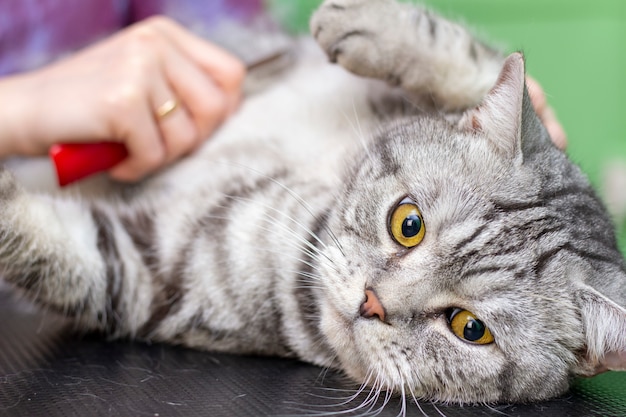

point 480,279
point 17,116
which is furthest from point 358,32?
point 17,116

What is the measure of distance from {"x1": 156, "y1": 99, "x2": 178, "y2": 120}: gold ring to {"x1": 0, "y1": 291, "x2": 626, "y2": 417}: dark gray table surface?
42 centimetres

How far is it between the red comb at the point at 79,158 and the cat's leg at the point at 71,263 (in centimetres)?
6

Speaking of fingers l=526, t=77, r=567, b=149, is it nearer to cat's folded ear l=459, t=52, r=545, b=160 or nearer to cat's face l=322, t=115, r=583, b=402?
cat's folded ear l=459, t=52, r=545, b=160

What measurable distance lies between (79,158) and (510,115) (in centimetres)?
71

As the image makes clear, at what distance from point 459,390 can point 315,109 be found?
0.68 metres

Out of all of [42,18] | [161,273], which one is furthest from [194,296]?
[42,18]

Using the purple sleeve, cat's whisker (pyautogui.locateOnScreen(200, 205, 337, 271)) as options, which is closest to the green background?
the purple sleeve

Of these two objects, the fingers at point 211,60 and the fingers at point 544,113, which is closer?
the fingers at point 544,113

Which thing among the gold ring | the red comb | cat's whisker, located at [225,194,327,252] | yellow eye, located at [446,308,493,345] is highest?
the gold ring

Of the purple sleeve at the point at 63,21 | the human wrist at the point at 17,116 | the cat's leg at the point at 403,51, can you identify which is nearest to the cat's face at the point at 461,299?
the cat's leg at the point at 403,51

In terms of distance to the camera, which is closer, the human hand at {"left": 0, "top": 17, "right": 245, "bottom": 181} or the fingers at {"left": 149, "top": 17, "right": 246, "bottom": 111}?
the human hand at {"left": 0, "top": 17, "right": 245, "bottom": 181}

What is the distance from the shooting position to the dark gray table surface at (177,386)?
0.77 meters

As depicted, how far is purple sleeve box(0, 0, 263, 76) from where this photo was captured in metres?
1.53

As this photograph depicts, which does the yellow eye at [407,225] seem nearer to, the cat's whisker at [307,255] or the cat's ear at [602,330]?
the cat's whisker at [307,255]
